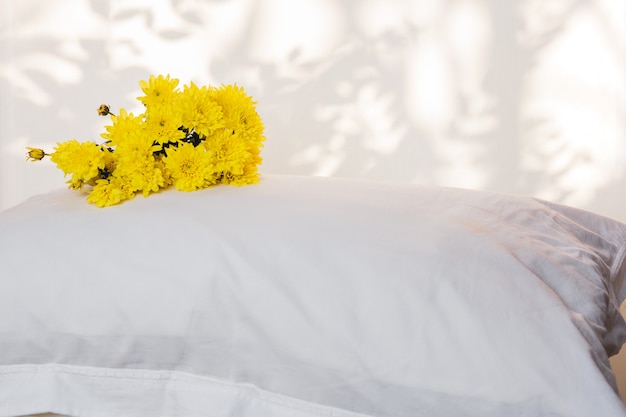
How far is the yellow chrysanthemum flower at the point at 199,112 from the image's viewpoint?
53.9 inches

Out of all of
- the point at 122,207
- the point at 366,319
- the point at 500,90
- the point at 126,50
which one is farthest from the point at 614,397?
the point at 126,50

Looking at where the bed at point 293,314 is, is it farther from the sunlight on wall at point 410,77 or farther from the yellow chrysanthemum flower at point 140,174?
the sunlight on wall at point 410,77

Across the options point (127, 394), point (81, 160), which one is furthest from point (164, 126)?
point (127, 394)

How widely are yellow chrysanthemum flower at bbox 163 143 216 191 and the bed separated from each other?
58 mm

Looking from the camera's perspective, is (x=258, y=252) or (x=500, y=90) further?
(x=500, y=90)

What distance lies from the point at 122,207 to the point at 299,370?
0.41 metres

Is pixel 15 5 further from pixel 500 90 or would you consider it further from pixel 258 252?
pixel 258 252

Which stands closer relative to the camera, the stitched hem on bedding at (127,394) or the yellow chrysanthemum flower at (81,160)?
the stitched hem on bedding at (127,394)

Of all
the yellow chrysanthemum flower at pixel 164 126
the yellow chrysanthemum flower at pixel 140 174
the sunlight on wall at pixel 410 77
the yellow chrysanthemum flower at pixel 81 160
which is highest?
the sunlight on wall at pixel 410 77

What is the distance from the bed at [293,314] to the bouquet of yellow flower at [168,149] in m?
0.06

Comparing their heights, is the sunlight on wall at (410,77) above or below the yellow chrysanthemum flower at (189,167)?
above

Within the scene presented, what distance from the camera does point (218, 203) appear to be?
4.07 feet

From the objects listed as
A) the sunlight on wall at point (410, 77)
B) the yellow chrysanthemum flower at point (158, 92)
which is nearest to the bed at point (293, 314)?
the yellow chrysanthemum flower at point (158, 92)

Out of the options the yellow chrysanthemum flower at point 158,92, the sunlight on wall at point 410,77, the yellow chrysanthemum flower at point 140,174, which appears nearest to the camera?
the yellow chrysanthemum flower at point 140,174
